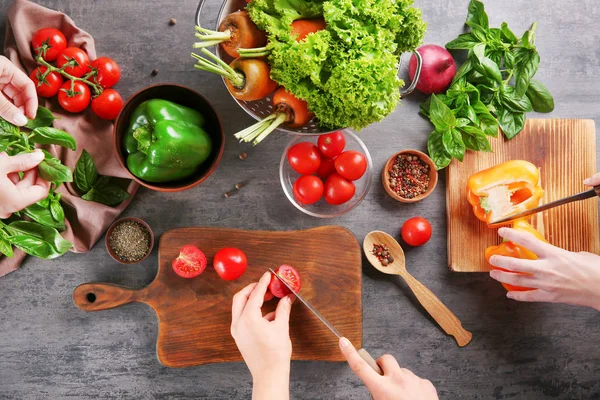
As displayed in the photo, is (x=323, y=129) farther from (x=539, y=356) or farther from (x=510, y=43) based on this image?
(x=539, y=356)

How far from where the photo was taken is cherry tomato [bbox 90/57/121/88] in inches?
57.3

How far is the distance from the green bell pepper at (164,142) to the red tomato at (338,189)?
1.28 feet

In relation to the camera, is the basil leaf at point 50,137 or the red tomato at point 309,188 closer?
the basil leaf at point 50,137

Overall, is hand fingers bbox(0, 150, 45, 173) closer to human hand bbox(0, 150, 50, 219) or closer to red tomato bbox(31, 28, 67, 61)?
human hand bbox(0, 150, 50, 219)

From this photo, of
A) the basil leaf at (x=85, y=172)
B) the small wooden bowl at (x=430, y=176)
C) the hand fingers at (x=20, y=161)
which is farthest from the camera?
the small wooden bowl at (x=430, y=176)

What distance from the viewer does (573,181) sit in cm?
158

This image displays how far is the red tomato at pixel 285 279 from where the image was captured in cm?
148

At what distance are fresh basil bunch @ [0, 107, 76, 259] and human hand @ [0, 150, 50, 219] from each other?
0.11 ft

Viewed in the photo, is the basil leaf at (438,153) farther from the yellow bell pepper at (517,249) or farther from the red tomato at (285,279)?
the red tomato at (285,279)

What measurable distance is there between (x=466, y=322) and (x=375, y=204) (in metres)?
0.52

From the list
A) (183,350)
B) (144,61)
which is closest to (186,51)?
(144,61)

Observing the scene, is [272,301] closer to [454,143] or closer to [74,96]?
[454,143]

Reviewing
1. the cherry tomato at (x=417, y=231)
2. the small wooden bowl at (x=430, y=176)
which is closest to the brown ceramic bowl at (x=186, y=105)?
the small wooden bowl at (x=430, y=176)

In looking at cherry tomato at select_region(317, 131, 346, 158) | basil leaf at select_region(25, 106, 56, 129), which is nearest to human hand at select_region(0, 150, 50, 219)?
basil leaf at select_region(25, 106, 56, 129)
